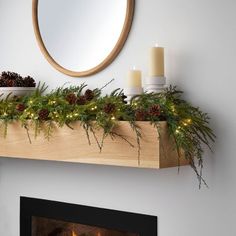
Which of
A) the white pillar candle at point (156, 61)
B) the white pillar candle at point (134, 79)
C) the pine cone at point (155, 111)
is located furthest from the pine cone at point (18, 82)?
the pine cone at point (155, 111)

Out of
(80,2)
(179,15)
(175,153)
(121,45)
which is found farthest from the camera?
(80,2)

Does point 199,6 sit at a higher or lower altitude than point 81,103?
higher

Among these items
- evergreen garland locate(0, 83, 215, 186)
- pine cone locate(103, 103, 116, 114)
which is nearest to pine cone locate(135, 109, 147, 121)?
evergreen garland locate(0, 83, 215, 186)

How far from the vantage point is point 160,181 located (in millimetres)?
2734

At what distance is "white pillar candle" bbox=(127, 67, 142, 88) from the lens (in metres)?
2.62

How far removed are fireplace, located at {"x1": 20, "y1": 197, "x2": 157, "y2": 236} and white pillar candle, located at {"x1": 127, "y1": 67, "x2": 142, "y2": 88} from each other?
0.62 metres

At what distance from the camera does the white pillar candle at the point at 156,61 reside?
8.43 feet

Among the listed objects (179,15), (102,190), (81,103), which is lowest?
(102,190)

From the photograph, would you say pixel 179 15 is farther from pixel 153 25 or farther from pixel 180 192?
pixel 180 192

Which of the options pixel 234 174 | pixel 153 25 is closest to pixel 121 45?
pixel 153 25

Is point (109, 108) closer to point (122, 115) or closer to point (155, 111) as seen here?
point (122, 115)

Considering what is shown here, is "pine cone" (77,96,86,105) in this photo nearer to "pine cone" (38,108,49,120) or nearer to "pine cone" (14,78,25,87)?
"pine cone" (38,108,49,120)

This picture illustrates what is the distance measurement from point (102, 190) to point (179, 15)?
0.94 meters

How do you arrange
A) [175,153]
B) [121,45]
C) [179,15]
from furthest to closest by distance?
[121,45], [179,15], [175,153]
